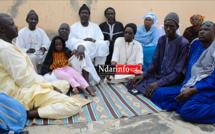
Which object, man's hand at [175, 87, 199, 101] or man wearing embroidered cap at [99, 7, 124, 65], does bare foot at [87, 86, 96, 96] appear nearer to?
man's hand at [175, 87, 199, 101]

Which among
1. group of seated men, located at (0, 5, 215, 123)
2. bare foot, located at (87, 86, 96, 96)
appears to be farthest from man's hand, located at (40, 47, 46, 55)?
bare foot, located at (87, 86, 96, 96)

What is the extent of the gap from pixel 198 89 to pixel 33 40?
3885 millimetres

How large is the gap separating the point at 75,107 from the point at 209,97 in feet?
6.55

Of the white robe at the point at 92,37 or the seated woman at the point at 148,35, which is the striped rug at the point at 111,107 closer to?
the white robe at the point at 92,37

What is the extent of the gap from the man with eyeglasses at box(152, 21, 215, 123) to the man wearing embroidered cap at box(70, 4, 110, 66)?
1.90 metres

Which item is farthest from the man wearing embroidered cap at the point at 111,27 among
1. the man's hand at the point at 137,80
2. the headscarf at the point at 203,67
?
the headscarf at the point at 203,67

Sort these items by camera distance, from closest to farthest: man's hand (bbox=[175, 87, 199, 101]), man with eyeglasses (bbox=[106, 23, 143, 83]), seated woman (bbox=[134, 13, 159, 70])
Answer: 1. man's hand (bbox=[175, 87, 199, 101])
2. man with eyeglasses (bbox=[106, 23, 143, 83])
3. seated woman (bbox=[134, 13, 159, 70])

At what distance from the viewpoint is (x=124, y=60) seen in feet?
15.2

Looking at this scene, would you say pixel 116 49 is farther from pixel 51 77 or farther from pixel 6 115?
pixel 6 115

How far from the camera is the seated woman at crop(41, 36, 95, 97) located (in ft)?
12.7

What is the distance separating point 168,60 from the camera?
373 cm

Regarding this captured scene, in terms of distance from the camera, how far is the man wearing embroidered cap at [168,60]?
3.57 metres

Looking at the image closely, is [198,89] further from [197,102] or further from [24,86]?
[24,86]

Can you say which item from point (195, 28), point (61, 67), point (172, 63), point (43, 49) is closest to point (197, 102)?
point (172, 63)
